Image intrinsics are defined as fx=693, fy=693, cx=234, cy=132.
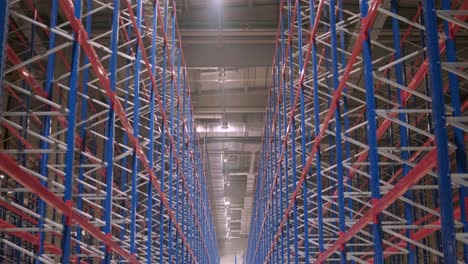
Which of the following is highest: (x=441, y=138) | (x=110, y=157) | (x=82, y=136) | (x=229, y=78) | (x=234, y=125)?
(x=229, y=78)

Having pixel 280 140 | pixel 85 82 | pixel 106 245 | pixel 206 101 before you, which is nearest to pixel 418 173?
pixel 106 245

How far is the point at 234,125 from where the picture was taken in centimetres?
3048

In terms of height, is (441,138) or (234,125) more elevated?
(234,125)

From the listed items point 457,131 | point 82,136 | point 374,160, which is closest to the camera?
point 457,131

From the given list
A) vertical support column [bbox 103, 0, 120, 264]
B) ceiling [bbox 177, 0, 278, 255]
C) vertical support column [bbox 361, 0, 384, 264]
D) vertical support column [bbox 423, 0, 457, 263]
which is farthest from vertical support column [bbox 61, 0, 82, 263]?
ceiling [bbox 177, 0, 278, 255]

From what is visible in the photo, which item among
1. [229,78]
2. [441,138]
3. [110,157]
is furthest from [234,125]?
[441,138]

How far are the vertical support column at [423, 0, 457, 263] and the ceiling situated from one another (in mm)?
14583

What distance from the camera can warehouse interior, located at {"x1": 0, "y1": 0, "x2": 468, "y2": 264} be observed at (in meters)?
8.20

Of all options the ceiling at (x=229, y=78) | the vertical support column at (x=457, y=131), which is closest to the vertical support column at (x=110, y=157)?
the vertical support column at (x=457, y=131)

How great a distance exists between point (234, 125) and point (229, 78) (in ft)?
14.5

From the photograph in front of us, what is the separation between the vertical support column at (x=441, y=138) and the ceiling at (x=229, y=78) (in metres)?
14.6

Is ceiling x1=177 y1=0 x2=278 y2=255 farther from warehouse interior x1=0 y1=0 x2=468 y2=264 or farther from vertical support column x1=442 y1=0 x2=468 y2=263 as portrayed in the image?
vertical support column x1=442 y1=0 x2=468 y2=263

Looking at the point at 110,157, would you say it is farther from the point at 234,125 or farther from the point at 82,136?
the point at 234,125

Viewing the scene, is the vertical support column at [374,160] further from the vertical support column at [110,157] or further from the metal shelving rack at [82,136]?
the vertical support column at [110,157]
